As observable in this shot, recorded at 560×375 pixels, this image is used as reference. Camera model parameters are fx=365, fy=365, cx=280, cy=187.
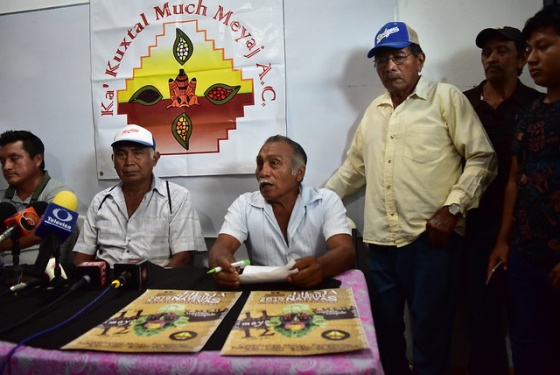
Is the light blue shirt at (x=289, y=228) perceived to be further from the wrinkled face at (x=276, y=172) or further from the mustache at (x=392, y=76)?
the mustache at (x=392, y=76)

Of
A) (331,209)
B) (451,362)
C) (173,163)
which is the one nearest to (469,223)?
(331,209)

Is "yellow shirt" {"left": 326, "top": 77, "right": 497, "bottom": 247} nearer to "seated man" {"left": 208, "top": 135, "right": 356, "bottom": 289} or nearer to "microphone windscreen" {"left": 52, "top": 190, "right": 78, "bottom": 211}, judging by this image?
"seated man" {"left": 208, "top": 135, "right": 356, "bottom": 289}

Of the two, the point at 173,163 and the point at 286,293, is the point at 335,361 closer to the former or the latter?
the point at 286,293

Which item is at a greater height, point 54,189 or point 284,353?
point 54,189

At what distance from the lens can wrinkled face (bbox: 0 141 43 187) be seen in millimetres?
2018

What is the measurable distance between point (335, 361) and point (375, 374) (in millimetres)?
71

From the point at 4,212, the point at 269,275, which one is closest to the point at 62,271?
the point at 4,212

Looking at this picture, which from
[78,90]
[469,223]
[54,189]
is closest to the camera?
[469,223]

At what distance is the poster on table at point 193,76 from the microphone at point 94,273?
1.02 metres

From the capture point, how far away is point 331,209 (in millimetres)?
1483

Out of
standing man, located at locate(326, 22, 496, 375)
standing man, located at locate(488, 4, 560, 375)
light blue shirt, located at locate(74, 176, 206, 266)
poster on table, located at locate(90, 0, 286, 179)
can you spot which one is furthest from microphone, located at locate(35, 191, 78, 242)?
standing man, located at locate(488, 4, 560, 375)

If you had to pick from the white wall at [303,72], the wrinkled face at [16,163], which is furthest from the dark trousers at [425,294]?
the wrinkled face at [16,163]

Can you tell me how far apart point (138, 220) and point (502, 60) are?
1.76 m

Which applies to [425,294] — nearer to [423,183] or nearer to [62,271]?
[423,183]
